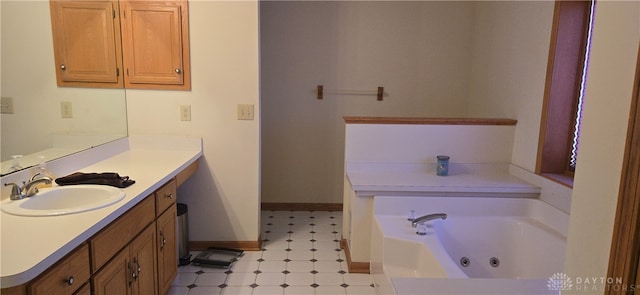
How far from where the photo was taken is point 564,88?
2551 millimetres

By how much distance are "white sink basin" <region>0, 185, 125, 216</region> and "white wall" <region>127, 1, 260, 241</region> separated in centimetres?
111

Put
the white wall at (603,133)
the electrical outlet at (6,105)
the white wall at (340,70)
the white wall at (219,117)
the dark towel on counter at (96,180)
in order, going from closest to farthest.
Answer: the white wall at (603,133), the electrical outlet at (6,105), the dark towel on counter at (96,180), the white wall at (219,117), the white wall at (340,70)

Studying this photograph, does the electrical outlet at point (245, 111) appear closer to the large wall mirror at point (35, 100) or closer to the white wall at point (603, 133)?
the large wall mirror at point (35, 100)

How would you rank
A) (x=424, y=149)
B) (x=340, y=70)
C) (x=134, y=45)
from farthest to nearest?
1. (x=340, y=70)
2. (x=424, y=149)
3. (x=134, y=45)

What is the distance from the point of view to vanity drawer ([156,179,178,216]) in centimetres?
211

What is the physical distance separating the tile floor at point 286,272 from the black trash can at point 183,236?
85 mm

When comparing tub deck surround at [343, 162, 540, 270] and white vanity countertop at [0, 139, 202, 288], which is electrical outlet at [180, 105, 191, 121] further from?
tub deck surround at [343, 162, 540, 270]

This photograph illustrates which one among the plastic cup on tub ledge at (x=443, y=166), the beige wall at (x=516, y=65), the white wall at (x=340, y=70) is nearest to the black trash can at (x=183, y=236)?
the white wall at (x=340, y=70)

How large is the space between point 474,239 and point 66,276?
90.7 inches

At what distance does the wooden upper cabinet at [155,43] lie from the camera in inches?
108

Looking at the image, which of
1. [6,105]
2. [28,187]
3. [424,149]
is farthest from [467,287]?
[6,105]

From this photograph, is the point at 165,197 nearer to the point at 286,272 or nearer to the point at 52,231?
the point at 52,231

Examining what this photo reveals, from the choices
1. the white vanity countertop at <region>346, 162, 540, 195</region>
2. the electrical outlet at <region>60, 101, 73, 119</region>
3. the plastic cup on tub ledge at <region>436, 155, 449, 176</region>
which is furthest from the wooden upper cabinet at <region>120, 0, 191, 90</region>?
the plastic cup on tub ledge at <region>436, 155, 449, 176</region>

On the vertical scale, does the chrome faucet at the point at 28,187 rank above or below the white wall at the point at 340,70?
below
